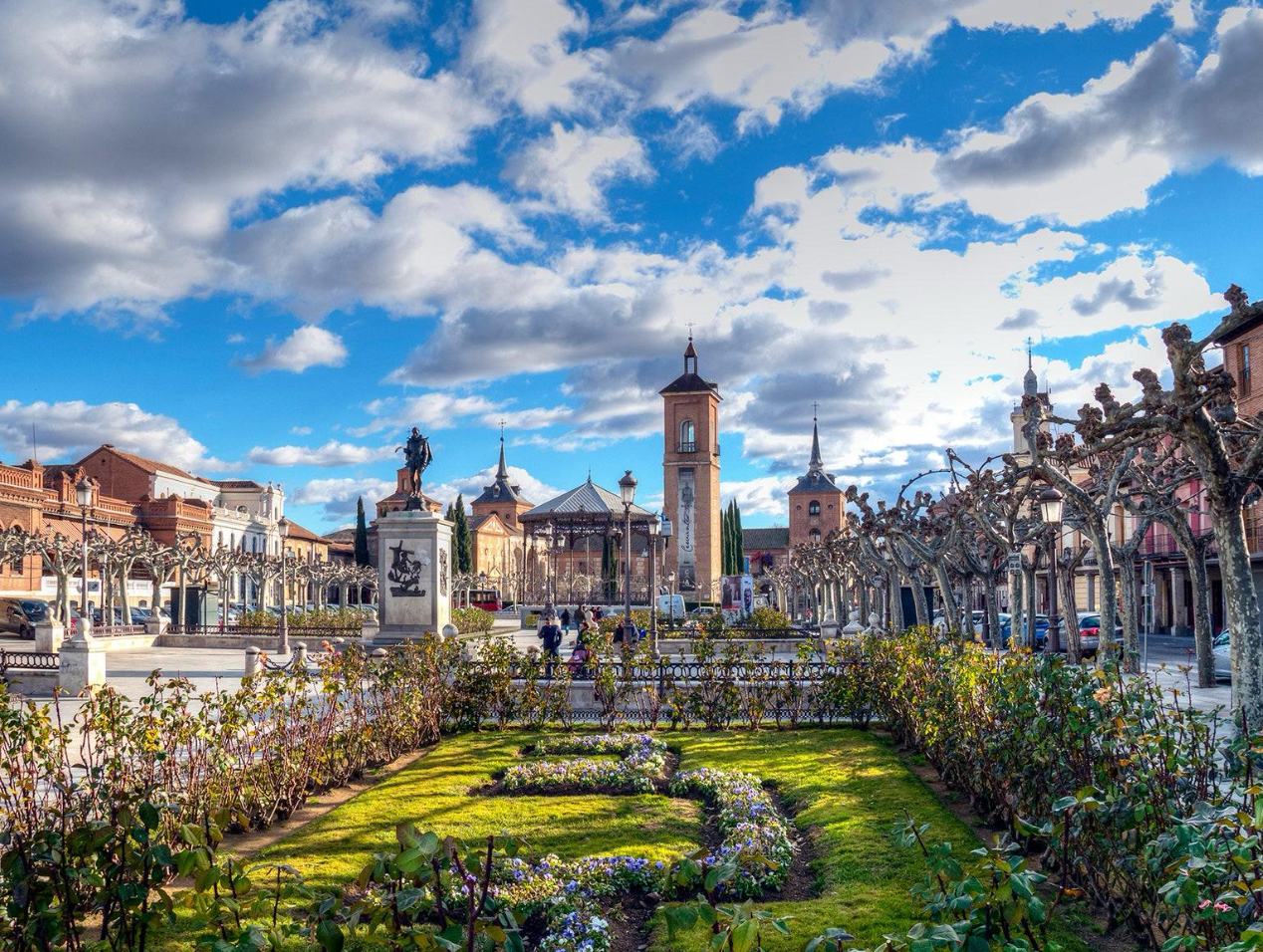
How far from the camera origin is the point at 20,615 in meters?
A: 40.9

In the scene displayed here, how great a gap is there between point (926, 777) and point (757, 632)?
83.3 ft

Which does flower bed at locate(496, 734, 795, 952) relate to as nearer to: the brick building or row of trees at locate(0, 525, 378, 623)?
row of trees at locate(0, 525, 378, 623)

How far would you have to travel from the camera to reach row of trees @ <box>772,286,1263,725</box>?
10.4 m

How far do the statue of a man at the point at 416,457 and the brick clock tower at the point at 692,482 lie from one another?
2488 inches

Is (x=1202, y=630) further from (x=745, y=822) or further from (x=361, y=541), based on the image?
(x=361, y=541)

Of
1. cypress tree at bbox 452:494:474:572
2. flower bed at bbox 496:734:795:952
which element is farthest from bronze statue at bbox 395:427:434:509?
cypress tree at bbox 452:494:474:572

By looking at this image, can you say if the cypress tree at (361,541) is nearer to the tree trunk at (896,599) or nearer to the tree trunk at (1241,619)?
the tree trunk at (896,599)

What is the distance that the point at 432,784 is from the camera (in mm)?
10805

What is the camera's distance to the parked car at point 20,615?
133 feet

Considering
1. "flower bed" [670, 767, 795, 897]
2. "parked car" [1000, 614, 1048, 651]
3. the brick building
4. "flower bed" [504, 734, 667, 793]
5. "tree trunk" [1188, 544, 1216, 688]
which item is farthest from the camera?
the brick building

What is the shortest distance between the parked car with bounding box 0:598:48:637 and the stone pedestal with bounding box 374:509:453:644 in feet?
82.3

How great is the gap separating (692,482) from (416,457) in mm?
68166

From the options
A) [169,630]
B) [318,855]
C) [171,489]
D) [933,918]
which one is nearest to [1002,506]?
[318,855]

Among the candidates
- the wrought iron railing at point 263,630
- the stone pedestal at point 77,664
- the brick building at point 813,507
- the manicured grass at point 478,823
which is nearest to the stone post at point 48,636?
the stone pedestal at point 77,664
